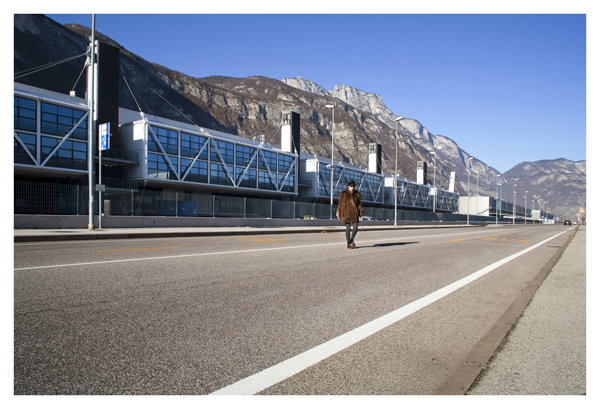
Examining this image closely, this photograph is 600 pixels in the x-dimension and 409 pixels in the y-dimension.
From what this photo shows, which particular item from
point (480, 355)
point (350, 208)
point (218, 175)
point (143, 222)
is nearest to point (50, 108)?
point (218, 175)

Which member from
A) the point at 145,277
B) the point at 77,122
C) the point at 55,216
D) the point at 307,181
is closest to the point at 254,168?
the point at 307,181

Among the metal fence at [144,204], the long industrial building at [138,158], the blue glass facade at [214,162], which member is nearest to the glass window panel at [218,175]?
the blue glass facade at [214,162]

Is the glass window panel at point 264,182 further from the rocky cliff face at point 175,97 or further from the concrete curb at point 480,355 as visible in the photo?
the rocky cliff face at point 175,97

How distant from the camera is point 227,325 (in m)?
3.64

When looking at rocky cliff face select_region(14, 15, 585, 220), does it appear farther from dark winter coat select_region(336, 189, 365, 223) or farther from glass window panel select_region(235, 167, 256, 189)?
dark winter coat select_region(336, 189, 365, 223)

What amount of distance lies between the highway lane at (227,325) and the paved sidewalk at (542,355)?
0.29 metres

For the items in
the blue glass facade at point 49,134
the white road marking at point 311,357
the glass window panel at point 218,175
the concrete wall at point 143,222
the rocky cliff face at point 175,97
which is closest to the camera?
the white road marking at point 311,357

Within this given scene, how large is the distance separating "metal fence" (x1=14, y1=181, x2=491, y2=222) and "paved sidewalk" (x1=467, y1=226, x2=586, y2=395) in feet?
62.3

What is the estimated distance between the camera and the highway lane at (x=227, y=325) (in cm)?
256

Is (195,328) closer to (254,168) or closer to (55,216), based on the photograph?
(55,216)

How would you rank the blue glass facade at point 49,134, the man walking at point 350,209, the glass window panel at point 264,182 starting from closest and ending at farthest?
the man walking at point 350,209, the blue glass facade at point 49,134, the glass window panel at point 264,182

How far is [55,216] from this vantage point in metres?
18.5

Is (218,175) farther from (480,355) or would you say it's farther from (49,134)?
(480,355)

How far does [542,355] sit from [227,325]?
2.81 m
